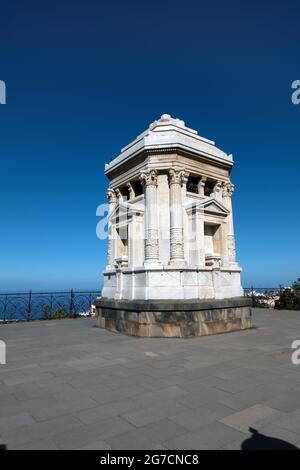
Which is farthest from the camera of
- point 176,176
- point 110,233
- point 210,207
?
point 110,233

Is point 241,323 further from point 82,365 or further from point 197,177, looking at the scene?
point 82,365

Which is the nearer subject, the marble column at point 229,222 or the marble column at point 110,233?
the marble column at point 229,222

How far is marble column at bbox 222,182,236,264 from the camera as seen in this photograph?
46.2ft

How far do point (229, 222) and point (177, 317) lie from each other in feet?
19.4

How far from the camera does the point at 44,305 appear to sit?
60.1ft

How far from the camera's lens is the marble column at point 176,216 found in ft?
39.1

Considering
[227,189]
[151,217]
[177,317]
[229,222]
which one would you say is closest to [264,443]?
A: [177,317]

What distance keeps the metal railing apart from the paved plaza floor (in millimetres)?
8313

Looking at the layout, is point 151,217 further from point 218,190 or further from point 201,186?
point 218,190

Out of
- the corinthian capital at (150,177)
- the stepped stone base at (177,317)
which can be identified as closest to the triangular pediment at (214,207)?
the corinthian capital at (150,177)

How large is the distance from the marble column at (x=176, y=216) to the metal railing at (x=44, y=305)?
9.64m

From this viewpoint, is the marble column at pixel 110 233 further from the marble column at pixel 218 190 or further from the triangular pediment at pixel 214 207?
the marble column at pixel 218 190
